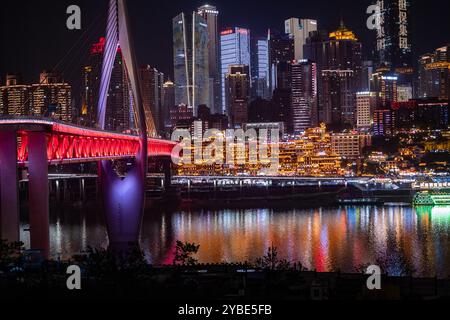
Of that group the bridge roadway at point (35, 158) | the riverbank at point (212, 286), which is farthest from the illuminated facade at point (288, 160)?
the riverbank at point (212, 286)

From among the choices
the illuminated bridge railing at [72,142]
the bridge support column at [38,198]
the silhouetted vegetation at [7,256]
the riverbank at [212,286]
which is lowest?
the riverbank at [212,286]

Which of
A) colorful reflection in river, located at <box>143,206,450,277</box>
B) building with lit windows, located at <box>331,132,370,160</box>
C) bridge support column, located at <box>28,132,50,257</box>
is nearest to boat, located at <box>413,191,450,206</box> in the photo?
colorful reflection in river, located at <box>143,206,450,277</box>

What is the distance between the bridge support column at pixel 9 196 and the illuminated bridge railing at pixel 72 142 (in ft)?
1.78

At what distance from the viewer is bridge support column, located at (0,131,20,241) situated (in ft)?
35.9

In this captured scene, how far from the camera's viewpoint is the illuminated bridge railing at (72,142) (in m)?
11.9

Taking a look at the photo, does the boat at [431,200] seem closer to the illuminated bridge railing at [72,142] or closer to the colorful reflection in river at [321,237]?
the colorful reflection in river at [321,237]

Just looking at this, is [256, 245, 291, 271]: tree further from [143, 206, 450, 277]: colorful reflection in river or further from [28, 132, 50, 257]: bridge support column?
[28, 132, 50, 257]: bridge support column

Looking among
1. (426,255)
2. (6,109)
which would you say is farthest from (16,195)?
(6,109)

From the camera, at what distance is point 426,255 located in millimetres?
18531

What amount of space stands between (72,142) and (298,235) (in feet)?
31.6

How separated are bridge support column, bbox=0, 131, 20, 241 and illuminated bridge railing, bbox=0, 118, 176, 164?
54 cm

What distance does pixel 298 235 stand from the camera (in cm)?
2311
